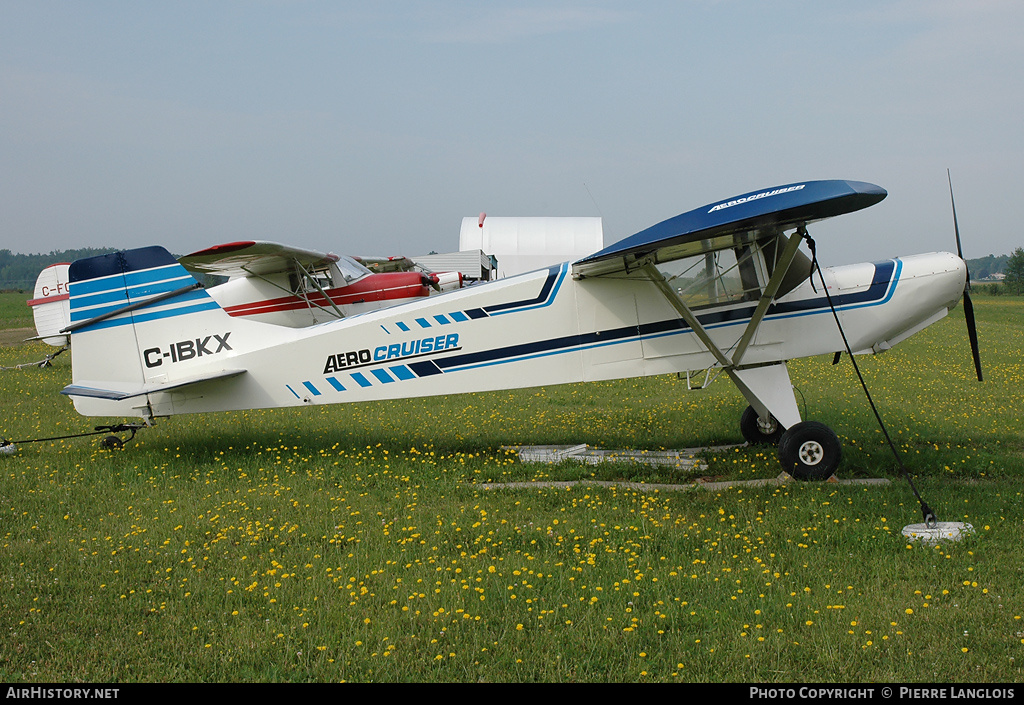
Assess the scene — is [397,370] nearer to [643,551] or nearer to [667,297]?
[667,297]

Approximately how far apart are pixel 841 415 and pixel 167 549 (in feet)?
29.7

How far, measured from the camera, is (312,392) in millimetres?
8195

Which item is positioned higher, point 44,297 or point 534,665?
point 44,297

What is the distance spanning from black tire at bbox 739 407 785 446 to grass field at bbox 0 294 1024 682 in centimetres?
38

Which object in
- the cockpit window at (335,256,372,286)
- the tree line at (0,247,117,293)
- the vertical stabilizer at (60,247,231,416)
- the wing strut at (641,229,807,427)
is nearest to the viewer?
the wing strut at (641,229,807,427)

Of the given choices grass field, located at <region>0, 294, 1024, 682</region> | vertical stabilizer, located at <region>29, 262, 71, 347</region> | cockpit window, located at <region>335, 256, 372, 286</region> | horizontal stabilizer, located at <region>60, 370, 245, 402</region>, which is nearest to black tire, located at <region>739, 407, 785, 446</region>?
grass field, located at <region>0, 294, 1024, 682</region>

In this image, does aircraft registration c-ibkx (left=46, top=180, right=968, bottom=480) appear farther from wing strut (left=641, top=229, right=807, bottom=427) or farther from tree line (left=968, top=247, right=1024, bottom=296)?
tree line (left=968, top=247, right=1024, bottom=296)

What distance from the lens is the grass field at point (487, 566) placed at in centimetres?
384

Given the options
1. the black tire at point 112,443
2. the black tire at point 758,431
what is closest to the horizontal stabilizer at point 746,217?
the black tire at point 758,431

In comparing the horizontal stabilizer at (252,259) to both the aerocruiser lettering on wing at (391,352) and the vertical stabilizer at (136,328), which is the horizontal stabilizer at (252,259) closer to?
the vertical stabilizer at (136,328)

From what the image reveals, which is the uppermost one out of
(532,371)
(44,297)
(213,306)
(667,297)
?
(44,297)

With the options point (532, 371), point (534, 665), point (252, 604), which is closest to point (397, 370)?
point (532, 371)

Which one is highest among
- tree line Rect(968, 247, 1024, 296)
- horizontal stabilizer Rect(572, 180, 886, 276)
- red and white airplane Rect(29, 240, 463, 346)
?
red and white airplane Rect(29, 240, 463, 346)

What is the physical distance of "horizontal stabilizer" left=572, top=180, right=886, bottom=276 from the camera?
5.69 meters
